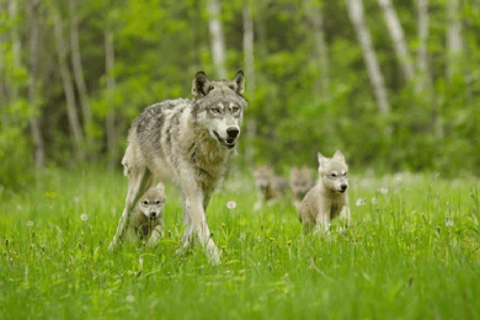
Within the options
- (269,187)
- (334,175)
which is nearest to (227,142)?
(334,175)

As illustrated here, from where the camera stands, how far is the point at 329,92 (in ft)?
→ 50.1

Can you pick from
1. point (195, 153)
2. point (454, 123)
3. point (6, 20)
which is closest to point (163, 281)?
point (195, 153)

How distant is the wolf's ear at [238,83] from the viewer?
201 inches

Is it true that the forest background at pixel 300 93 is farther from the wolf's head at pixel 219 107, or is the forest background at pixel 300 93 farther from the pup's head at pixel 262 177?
the wolf's head at pixel 219 107

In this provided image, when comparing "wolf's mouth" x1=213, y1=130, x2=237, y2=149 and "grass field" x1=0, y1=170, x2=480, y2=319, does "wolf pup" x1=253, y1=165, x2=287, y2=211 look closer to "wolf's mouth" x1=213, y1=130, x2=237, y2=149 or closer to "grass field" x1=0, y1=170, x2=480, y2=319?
"grass field" x1=0, y1=170, x2=480, y2=319

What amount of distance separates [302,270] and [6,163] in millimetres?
7822

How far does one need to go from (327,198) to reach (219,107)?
1901 millimetres

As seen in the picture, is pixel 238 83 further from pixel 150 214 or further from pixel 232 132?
pixel 150 214

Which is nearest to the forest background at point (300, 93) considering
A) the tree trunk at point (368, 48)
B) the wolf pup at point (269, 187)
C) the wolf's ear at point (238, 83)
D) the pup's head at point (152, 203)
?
the tree trunk at point (368, 48)

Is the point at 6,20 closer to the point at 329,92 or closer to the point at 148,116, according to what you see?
the point at 148,116

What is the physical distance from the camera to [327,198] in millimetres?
5867

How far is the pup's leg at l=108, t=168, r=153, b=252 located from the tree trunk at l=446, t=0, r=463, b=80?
10823 mm

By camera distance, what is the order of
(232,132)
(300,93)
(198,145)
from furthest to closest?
(300,93) → (198,145) → (232,132)

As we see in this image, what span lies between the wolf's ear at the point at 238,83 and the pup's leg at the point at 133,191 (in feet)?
4.87
